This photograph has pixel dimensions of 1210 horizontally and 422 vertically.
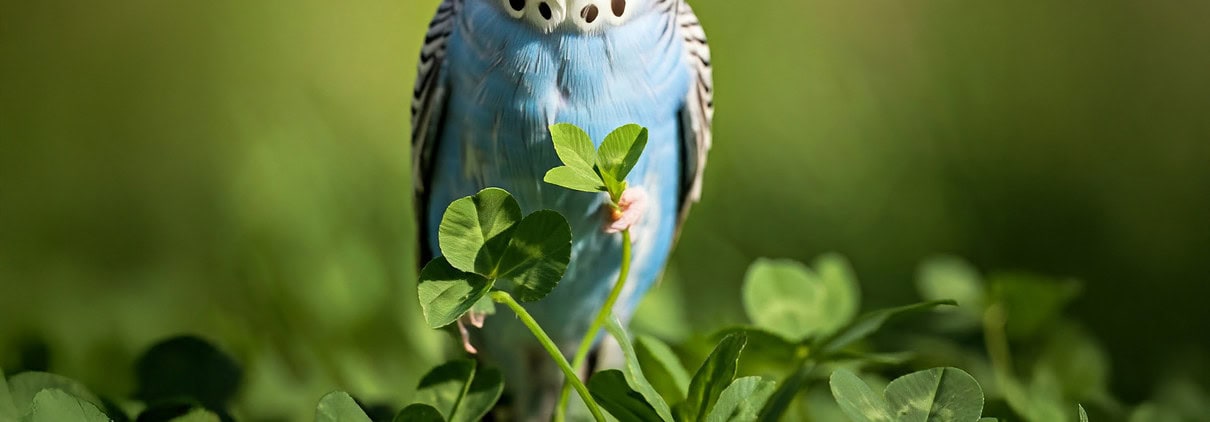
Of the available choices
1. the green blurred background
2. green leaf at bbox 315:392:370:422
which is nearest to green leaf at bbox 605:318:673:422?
green leaf at bbox 315:392:370:422

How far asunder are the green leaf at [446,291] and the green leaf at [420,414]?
8cm

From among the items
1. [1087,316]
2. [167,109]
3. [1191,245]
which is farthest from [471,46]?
[1191,245]

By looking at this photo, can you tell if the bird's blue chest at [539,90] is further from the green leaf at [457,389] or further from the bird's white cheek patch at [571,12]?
the green leaf at [457,389]

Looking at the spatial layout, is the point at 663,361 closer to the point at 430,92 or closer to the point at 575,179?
the point at 575,179

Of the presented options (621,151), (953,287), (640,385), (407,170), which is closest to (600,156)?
(621,151)

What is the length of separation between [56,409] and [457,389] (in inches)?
8.6

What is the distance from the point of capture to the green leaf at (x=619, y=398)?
56 cm

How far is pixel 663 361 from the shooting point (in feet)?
2.15

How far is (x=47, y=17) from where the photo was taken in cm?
123

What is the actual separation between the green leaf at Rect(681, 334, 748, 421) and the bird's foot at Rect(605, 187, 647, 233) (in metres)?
0.16

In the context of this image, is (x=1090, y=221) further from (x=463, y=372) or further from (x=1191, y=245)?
(x=463, y=372)

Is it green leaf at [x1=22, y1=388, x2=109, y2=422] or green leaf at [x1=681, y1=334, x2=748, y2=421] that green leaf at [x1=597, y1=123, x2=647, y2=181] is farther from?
green leaf at [x1=22, y1=388, x2=109, y2=422]

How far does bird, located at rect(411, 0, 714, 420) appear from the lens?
0.66 metres

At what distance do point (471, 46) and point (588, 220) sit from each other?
155mm
